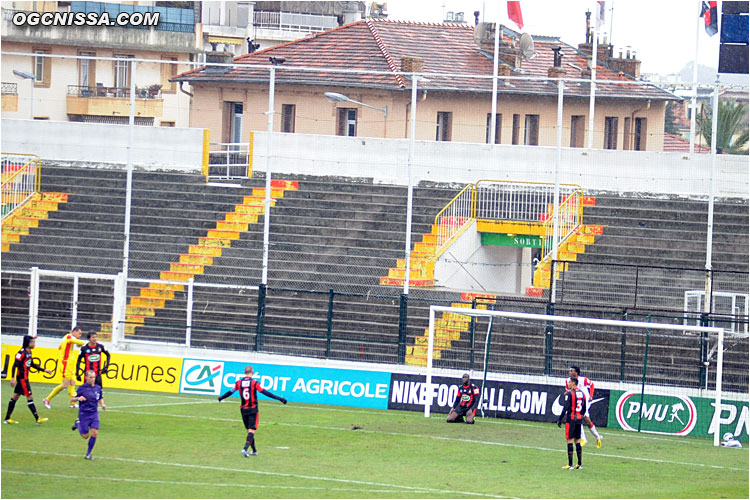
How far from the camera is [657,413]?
922 inches

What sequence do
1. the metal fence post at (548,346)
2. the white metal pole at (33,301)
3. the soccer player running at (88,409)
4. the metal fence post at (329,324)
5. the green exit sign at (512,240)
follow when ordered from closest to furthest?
the soccer player running at (88,409) → the metal fence post at (548,346) → the metal fence post at (329,324) → the white metal pole at (33,301) → the green exit sign at (512,240)

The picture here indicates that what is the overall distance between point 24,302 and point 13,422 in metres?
9.50

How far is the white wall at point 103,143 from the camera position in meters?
35.6

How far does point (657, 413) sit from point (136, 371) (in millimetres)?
11511

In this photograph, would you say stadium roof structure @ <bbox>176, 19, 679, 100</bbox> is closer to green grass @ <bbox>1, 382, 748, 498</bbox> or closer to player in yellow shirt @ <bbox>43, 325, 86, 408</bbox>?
green grass @ <bbox>1, 382, 748, 498</bbox>

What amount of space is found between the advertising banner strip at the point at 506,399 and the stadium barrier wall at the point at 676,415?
0.33 meters

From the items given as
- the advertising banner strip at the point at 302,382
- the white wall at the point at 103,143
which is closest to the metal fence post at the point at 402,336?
the advertising banner strip at the point at 302,382

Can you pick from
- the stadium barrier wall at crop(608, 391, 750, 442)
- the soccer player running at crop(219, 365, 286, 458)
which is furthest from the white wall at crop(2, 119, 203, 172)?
the soccer player running at crop(219, 365, 286, 458)

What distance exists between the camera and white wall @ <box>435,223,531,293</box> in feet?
104

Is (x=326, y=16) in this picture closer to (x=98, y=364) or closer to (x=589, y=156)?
(x=589, y=156)

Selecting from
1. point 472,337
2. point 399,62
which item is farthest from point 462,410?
point 399,62

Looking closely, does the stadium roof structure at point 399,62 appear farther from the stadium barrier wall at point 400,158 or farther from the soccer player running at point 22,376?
the soccer player running at point 22,376

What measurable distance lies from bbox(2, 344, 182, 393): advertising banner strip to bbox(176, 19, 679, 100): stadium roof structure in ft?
51.0

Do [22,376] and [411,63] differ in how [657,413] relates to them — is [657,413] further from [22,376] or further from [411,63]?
[411,63]
